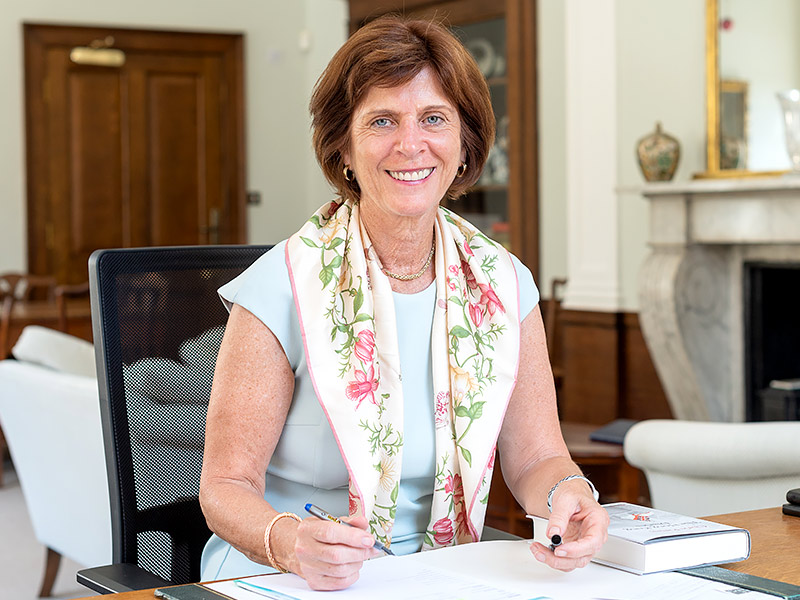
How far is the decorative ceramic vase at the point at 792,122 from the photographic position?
373cm

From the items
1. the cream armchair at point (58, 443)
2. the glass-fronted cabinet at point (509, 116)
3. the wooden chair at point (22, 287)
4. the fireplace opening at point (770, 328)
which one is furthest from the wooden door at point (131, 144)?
the fireplace opening at point (770, 328)

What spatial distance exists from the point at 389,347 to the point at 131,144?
19.5 feet

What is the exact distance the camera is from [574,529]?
1.19 metres

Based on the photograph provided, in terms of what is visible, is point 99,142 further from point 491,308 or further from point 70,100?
point 491,308

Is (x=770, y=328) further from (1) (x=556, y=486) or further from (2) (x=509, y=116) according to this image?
(1) (x=556, y=486)

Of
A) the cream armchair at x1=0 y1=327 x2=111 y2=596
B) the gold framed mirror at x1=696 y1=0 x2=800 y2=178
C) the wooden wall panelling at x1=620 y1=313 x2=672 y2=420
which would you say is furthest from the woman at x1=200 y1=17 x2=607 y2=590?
the wooden wall panelling at x1=620 y1=313 x2=672 y2=420

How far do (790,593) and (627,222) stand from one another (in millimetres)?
3622

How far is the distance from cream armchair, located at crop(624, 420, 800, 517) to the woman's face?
0.95 m

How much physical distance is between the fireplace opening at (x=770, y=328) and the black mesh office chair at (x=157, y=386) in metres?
2.93

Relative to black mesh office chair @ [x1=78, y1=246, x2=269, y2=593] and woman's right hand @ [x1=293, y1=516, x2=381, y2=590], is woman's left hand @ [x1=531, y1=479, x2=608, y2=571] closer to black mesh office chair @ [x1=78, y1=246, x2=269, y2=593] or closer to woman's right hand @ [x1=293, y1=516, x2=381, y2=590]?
woman's right hand @ [x1=293, y1=516, x2=381, y2=590]

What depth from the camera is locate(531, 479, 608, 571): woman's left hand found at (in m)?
1.08

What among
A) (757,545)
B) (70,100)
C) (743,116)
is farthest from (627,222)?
(70,100)

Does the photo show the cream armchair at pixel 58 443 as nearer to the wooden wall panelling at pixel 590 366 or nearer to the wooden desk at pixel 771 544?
the wooden desk at pixel 771 544

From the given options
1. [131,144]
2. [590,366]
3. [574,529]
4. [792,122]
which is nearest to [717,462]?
[574,529]
